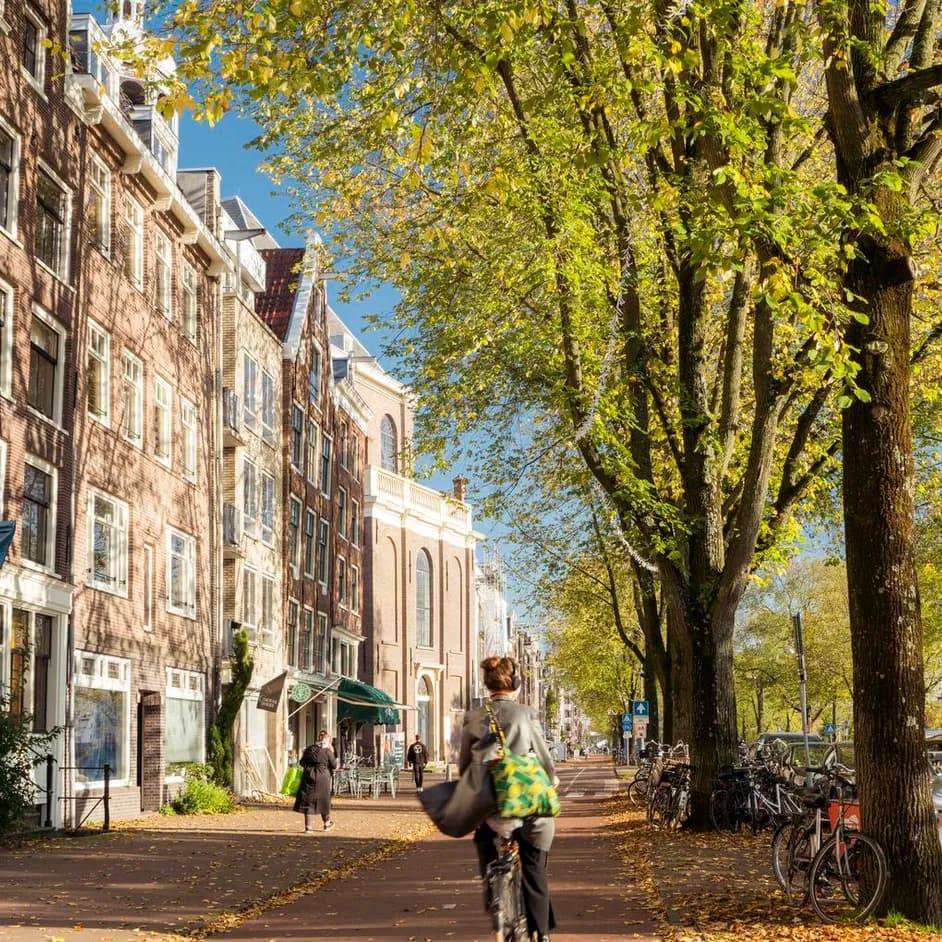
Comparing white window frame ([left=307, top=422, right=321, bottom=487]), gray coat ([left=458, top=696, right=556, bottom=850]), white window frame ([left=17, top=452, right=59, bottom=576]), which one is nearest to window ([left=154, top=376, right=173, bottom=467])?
white window frame ([left=17, top=452, right=59, bottom=576])

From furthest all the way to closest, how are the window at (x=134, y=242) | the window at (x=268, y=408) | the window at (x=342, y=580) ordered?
the window at (x=342, y=580) → the window at (x=268, y=408) → the window at (x=134, y=242)

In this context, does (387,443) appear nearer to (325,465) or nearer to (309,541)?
(325,465)

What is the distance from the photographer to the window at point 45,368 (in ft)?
75.9

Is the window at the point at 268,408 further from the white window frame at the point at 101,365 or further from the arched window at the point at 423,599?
the arched window at the point at 423,599

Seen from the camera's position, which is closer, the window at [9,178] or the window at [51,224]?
the window at [9,178]

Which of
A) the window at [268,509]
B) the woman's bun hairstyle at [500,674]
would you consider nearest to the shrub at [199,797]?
the window at [268,509]

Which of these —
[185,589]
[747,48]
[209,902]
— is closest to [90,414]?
[185,589]

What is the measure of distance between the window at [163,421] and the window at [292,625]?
44.1 feet

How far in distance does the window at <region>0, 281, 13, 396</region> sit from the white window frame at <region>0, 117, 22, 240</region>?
943 mm

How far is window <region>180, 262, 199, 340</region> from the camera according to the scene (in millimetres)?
32250

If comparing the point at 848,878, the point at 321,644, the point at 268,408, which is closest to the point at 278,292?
the point at 268,408

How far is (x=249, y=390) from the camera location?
37.8m

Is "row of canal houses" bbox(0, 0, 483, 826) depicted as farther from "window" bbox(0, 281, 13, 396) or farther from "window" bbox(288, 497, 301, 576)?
"window" bbox(288, 497, 301, 576)

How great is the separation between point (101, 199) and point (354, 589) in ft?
101
